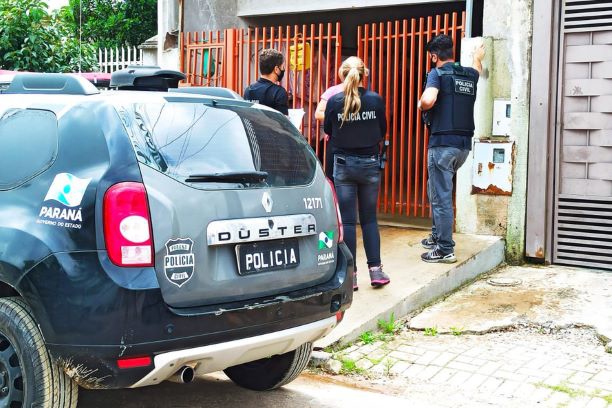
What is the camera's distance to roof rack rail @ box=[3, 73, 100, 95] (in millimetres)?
3934

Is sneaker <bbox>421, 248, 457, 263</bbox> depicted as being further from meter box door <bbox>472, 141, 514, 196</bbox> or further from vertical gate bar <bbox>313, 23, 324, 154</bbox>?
vertical gate bar <bbox>313, 23, 324, 154</bbox>

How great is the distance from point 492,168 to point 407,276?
176 cm

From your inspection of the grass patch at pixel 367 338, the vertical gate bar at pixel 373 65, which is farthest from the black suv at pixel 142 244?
the vertical gate bar at pixel 373 65

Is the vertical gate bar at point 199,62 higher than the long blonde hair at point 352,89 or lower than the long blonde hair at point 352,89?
higher

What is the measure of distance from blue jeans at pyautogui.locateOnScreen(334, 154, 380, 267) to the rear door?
6.12 ft

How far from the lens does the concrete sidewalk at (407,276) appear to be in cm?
576

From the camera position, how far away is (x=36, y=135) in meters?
3.81

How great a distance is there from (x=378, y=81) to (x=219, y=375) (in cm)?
480

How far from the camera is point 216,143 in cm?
384

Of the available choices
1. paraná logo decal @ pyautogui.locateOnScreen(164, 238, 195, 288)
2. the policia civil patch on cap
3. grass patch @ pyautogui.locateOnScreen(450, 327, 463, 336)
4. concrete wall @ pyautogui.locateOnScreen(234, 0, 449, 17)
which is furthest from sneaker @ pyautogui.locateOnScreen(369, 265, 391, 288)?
concrete wall @ pyautogui.locateOnScreen(234, 0, 449, 17)

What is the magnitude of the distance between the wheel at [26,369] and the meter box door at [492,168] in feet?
16.9

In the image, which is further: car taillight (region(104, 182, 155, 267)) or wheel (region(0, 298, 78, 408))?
wheel (region(0, 298, 78, 408))

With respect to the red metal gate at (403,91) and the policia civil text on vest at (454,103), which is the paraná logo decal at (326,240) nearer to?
the policia civil text on vest at (454,103)

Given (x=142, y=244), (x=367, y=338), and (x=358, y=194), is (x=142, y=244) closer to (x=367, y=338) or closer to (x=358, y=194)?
(x=367, y=338)
